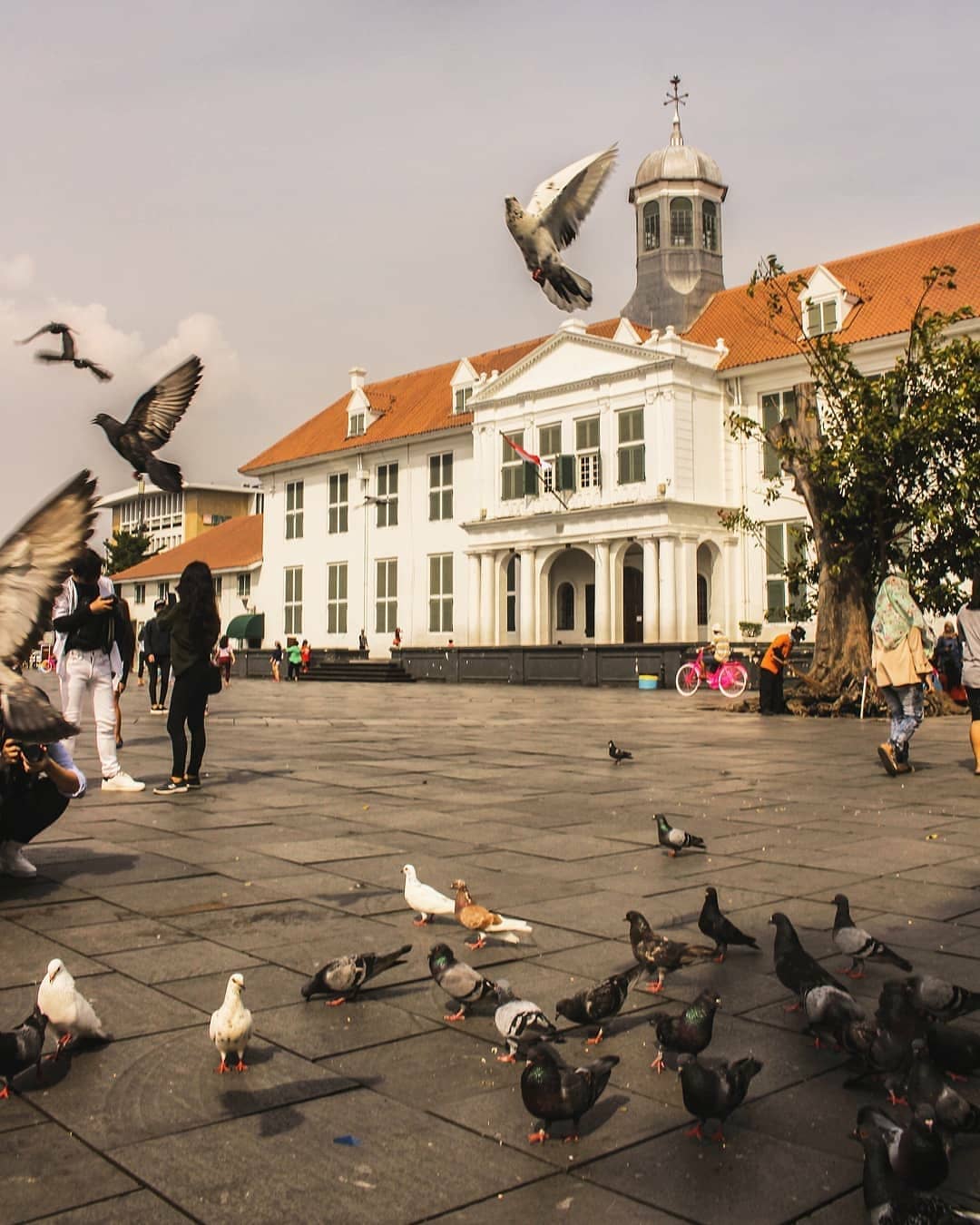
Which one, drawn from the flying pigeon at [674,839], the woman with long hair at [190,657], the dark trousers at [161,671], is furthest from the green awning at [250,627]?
the flying pigeon at [674,839]

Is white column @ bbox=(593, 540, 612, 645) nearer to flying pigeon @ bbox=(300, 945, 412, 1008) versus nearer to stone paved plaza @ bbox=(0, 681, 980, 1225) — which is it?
stone paved plaza @ bbox=(0, 681, 980, 1225)

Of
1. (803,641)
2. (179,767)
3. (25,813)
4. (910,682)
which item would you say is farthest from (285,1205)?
(803,641)

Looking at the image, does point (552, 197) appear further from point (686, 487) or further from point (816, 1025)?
point (686, 487)

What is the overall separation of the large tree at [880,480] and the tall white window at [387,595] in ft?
90.6

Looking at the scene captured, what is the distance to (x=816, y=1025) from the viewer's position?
3.54 m

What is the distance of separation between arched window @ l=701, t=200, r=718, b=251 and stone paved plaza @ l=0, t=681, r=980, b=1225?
1414 inches

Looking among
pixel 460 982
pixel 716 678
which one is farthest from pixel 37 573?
pixel 716 678

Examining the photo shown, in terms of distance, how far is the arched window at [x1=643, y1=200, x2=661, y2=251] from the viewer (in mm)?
43406

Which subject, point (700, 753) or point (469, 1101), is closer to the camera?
point (469, 1101)

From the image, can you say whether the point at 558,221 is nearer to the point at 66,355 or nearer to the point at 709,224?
the point at 66,355

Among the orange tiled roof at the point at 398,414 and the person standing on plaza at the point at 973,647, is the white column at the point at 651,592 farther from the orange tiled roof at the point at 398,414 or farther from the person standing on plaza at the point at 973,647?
the person standing on plaza at the point at 973,647

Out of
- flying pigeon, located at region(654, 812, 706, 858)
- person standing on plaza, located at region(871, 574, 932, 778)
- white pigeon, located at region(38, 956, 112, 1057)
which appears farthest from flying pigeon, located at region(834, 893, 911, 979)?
person standing on plaza, located at region(871, 574, 932, 778)

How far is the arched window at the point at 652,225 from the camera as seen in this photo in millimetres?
43406

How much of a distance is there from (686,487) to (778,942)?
33901 mm
